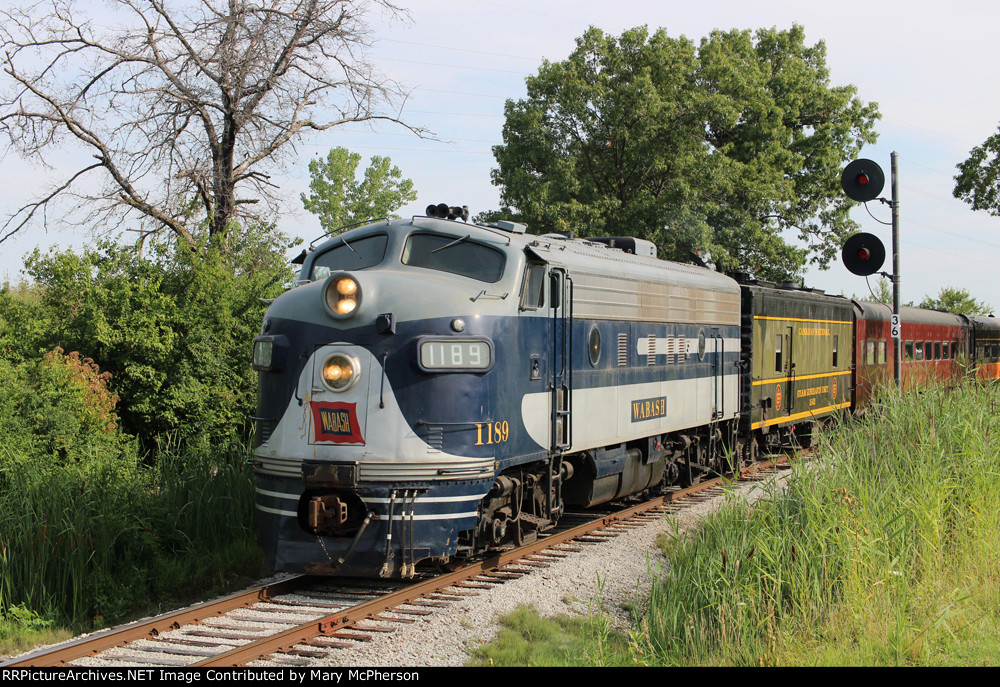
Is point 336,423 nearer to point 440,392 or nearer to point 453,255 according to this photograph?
point 440,392

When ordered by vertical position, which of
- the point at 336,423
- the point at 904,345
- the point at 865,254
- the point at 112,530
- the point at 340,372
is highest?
the point at 865,254

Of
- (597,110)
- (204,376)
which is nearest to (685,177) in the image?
(597,110)

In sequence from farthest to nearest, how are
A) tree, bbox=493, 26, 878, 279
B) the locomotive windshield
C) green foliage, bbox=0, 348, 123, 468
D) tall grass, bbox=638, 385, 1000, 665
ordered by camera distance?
1. tree, bbox=493, 26, 878, 279
2. green foliage, bbox=0, 348, 123, 468
3. the locomotive windshield
4. tall grass, bbox=638, 385, 1000, 665

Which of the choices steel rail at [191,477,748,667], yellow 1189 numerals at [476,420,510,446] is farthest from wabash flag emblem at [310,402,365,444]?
steel rail at [191,477,748,667]

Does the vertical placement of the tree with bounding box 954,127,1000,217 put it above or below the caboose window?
above

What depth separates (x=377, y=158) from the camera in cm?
4684

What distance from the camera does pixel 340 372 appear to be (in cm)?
763

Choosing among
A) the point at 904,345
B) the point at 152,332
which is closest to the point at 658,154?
the point at 904,345

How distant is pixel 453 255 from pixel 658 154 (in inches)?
695

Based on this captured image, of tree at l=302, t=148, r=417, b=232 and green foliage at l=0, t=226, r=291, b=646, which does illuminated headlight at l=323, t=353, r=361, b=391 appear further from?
tree at l=302, t=148, r=417, b=232

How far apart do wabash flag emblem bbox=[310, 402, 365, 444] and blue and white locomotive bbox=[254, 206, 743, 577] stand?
0.04 ft

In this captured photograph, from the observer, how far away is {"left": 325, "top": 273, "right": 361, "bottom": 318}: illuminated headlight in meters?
7.70

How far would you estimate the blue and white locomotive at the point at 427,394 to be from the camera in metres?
7.55

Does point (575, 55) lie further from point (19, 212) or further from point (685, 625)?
point (685, 625)
